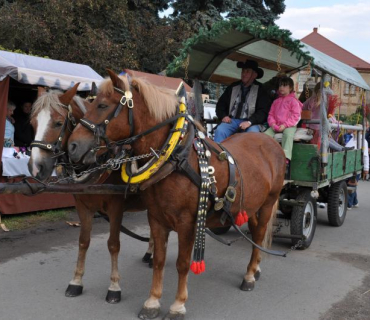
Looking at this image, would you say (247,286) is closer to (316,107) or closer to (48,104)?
(48,104)

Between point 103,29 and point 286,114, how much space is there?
894 centimetres

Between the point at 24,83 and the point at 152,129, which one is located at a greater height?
the point at 24,83

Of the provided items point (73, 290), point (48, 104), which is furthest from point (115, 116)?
point (73, 290)

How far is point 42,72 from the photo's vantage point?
6.61 metres

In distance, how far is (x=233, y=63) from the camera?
6406 millimetres

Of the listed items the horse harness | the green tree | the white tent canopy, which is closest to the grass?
the white tent canopy

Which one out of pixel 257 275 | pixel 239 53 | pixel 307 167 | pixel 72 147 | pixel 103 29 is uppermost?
pixel 103 29

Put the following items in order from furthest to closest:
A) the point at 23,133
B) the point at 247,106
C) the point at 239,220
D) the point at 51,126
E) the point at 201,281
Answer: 1. the point at 23,133
2. the point at 247,106
3. the point at 201,281
4. the point at 239,220
5. the point at 51,126

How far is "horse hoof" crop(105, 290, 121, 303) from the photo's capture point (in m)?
3.64

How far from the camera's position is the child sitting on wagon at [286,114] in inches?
203

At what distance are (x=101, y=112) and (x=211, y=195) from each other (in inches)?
44.2

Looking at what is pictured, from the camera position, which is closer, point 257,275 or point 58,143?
point 58,143

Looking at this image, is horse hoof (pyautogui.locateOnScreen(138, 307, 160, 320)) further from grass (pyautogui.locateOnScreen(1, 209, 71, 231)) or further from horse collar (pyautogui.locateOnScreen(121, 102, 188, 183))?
grass (pyautogui.locateOnScreen(1, 209, 71, 231))

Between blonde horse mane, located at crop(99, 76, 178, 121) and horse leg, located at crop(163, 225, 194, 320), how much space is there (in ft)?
2.98
